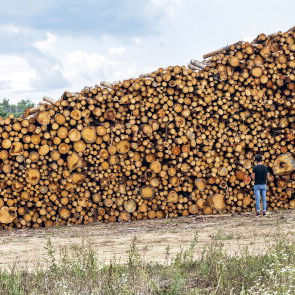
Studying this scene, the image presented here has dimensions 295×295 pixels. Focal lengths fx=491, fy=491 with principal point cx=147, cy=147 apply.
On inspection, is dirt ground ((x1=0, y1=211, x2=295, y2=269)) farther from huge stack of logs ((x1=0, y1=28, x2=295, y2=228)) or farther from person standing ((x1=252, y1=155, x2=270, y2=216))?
huge stack of logs ((x1=0, y1=28, x2=295, y2=228))

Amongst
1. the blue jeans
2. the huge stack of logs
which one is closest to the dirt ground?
the blue jeans

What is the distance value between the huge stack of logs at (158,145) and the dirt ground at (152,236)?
2.08ft

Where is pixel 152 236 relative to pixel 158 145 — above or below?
below

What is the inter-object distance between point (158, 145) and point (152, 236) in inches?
125

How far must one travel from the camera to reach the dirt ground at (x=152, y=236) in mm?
7742

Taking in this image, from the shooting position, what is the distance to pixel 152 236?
9.54m

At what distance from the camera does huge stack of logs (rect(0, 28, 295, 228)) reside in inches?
466

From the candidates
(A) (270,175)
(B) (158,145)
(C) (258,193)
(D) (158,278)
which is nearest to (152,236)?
(B) (158,145)

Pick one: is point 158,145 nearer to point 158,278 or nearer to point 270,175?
point 270,175

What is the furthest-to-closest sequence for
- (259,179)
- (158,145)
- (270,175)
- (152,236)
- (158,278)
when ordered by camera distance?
1. (270,175)
2. (158,145)
3. (259,179)
4. (152,236)
5. (158,278)

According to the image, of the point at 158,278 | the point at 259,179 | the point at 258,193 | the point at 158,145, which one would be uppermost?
the point at 158,145

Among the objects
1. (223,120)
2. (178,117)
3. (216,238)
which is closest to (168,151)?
(178,117)

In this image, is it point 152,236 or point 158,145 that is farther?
point 158,145

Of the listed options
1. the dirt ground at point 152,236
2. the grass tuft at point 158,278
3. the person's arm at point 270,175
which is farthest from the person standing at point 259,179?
the grass tuft at point 158,278
